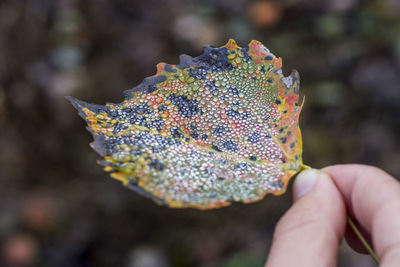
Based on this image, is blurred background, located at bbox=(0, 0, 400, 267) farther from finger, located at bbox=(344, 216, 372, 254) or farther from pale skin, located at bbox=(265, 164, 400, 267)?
pale skin, located at bbox=(265, 164, 400, 267)

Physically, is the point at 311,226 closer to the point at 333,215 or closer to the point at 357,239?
the point at 333,215

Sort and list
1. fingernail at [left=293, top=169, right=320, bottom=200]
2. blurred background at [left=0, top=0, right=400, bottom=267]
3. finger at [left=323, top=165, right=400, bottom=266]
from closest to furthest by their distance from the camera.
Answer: finger at [left=323, top=165, right=400, bottom=266] < fingernail at [left=293, top=169, right=320, bottom=200] < blurred background at [left=0, top=0, right=400, bottom=267]

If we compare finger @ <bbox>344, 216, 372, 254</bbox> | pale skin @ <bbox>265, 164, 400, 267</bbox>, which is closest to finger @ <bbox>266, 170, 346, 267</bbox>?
pale skin @ <bbox>265, 164, 400, 267</bbox>

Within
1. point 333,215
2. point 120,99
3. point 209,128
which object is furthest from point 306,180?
point 120,99

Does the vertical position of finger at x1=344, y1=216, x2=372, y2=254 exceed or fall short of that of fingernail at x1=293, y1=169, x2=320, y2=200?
it falls short

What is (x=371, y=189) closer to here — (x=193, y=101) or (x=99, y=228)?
(x=193, y=101)

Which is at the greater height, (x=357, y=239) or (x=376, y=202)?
(x=376, y=202)
